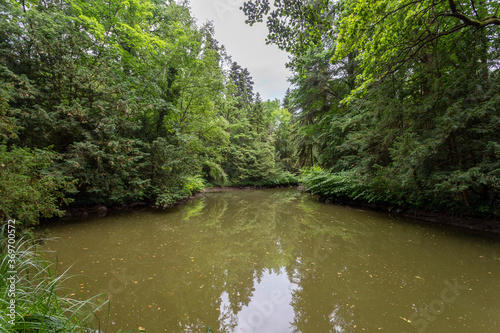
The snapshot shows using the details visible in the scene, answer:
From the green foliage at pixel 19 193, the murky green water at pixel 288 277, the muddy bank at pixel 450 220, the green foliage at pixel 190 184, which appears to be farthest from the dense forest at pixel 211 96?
the murky green water at pixel 288 277

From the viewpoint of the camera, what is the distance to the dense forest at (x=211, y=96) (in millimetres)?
4242

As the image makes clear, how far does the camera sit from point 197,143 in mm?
11578

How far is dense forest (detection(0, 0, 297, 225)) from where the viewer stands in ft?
14.9

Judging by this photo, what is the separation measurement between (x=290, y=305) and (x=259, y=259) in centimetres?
150

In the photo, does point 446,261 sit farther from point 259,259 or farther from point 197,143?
point 197,143

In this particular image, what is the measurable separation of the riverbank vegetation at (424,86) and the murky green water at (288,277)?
4.90 feet

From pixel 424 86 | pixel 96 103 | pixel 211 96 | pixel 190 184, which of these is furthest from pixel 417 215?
pixel 96 103

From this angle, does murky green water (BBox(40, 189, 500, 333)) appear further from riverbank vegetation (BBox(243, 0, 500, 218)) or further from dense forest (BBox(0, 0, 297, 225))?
dense forest (BBox(0, 0, 297, 225))

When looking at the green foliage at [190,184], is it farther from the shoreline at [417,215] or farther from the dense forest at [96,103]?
the shoreline at [417,215]

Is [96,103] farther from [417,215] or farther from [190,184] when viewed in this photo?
[417,215]

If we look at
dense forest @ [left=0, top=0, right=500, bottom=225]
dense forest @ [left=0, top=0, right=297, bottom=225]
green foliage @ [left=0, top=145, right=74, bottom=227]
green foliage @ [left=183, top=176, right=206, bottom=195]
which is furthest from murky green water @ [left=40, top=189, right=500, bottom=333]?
green foliage @ [left=183, top=176, right=206, bottom=195]

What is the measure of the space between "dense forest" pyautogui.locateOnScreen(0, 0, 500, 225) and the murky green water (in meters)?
1.43

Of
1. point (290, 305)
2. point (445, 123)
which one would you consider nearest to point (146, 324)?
point (290, 305)

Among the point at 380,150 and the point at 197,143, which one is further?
the point at 197,143
